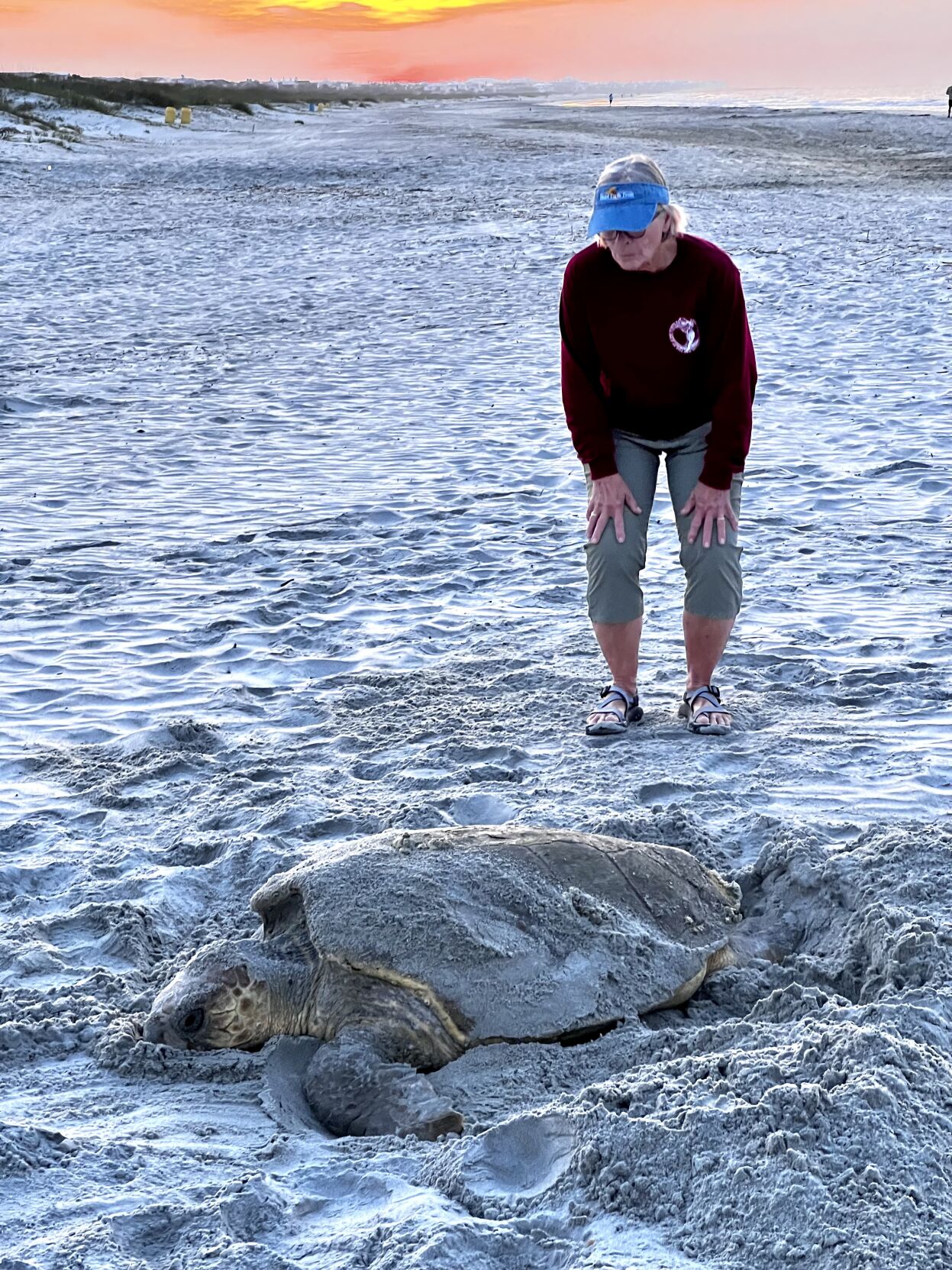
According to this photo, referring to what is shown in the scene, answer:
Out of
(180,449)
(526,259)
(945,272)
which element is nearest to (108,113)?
(526,259)

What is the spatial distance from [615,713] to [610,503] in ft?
2.51

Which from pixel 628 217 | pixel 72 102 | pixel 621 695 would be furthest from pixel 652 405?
pixel 72 102

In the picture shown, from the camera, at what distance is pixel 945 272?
1343 cm

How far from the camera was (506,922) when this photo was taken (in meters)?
2.76

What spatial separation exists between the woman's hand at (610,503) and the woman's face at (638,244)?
69 cm

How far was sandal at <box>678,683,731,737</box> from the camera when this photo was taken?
430cm

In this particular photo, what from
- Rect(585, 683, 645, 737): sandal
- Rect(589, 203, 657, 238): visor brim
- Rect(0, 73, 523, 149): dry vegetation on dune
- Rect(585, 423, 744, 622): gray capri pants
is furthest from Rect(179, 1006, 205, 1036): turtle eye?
Rect(0, 73, 523, 149): dry vegetation on dune

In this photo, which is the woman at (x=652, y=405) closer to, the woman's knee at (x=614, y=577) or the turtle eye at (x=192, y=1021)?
the woman's knee at (x=614, y=577)

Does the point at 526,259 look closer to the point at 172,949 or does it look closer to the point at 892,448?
the point at 892,448

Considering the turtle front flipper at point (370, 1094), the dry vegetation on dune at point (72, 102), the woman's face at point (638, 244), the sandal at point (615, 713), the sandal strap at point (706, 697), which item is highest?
the dry vegetation on dune at point (72, 102)

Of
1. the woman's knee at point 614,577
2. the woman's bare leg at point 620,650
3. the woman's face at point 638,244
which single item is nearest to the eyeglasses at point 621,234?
the woman's face at point 638,244

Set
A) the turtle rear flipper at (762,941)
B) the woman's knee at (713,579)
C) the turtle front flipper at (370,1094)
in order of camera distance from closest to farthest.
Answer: the turtle front flipper at (370,1094) → the turtle rear flipper at (762,941) → the woman's knee at (713,579)

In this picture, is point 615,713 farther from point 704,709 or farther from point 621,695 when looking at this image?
point 704,709

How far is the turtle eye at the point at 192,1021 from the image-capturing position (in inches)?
108
